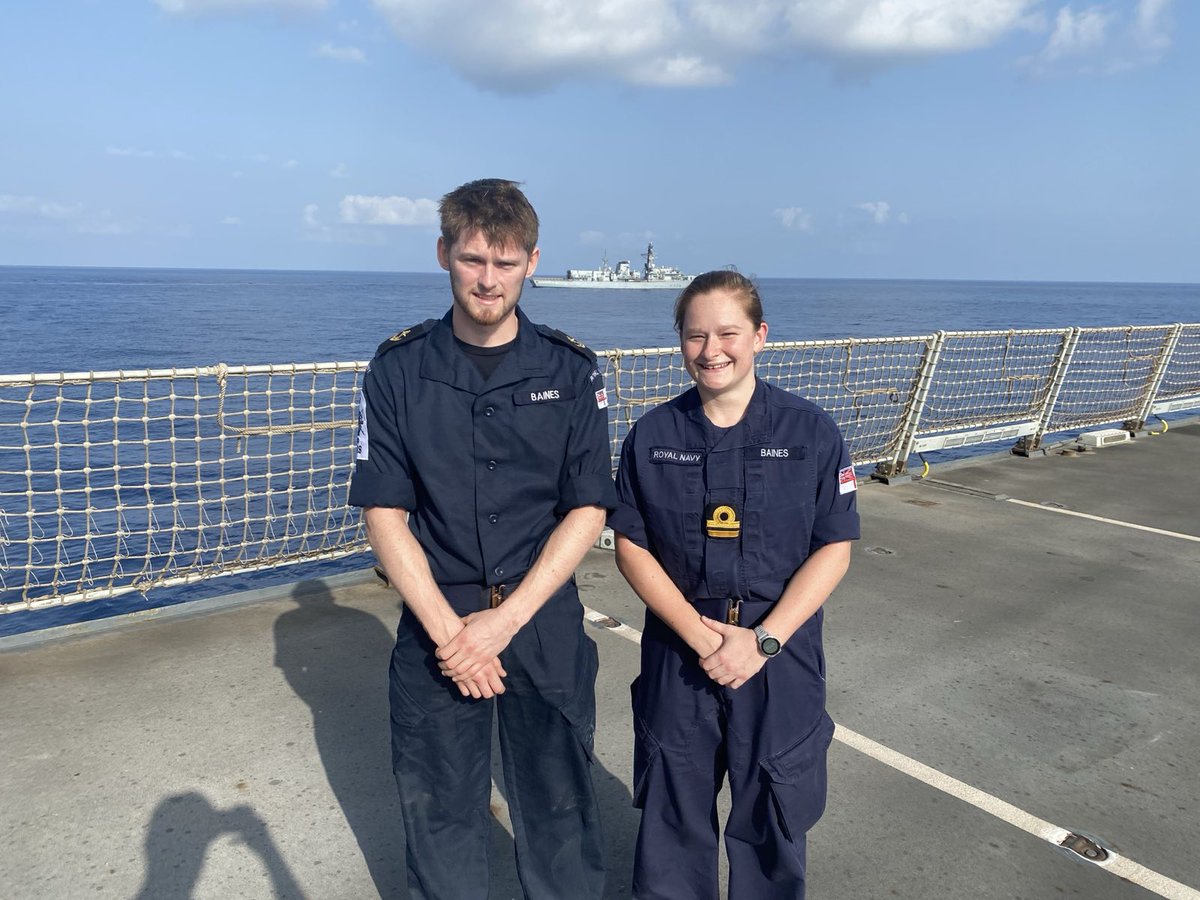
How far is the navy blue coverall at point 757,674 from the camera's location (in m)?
2.33

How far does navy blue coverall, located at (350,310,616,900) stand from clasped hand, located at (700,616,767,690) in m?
0.37

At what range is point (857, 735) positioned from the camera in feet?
11.5

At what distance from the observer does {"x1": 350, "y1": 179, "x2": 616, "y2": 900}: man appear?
2215mm

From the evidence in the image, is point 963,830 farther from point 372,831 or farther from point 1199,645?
point 1199,645

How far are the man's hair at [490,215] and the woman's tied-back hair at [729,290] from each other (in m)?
0.44

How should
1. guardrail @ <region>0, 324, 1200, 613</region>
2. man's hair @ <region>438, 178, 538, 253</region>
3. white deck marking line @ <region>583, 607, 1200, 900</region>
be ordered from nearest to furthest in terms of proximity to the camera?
man's hair @ <region>438, 178, 538, 253</region>
white deck marking line @ <region>583, 607, 1200, 900</region>
guardrail @ <region>0, 324, 1200, 613</region>

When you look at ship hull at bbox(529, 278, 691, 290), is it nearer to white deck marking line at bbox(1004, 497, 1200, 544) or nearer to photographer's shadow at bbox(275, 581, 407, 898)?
white deck marking line at bbox(1004, 497, 1200, 544)

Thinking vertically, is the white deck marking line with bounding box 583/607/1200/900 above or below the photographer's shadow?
above

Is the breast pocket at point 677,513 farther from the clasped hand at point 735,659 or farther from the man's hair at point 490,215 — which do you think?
the man's hair at point 490,215

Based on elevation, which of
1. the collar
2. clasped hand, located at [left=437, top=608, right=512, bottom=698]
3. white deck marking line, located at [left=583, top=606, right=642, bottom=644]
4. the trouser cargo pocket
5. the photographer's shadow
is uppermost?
the collar

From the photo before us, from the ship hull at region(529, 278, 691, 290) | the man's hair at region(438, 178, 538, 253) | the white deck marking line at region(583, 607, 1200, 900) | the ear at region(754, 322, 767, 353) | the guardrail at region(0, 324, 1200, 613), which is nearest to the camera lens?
the man's hair at region(438, 178, 538, 253)

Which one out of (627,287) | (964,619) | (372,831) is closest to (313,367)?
(372,831)

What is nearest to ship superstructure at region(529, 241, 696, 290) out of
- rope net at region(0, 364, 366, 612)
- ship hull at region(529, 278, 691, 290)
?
ship hull at region(529, 278, 691, 290)

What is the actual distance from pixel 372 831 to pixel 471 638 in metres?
1.07
